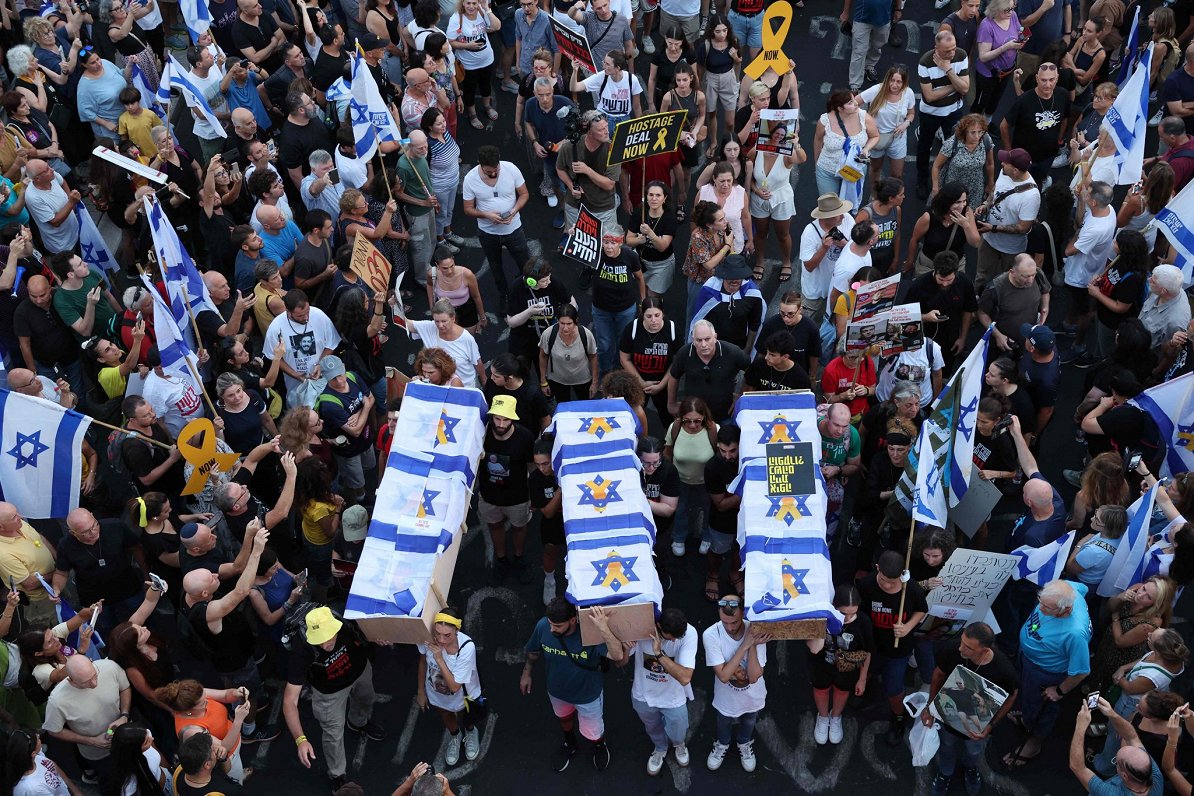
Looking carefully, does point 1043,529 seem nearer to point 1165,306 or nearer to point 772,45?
point 1165,306

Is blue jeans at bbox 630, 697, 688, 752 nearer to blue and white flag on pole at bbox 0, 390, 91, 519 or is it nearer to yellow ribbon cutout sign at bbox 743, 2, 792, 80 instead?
blue and white flag on pole at bbox 0, 390, 91, 519

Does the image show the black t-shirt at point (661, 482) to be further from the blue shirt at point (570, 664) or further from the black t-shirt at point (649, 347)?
the blue shirt at point (570, 664)

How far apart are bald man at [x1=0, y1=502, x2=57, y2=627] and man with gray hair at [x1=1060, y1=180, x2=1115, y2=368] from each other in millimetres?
9730

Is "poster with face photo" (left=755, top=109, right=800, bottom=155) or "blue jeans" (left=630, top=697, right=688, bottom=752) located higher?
"poster with face photo" (left=755, top=109, right=800, bottom=155)

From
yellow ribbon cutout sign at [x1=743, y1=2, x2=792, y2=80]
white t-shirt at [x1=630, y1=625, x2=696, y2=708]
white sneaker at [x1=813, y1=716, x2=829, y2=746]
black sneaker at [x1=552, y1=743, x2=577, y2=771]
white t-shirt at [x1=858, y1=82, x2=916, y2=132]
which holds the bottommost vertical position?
black sneaker at [x1=552, y1=743, x2=577, y2=771]

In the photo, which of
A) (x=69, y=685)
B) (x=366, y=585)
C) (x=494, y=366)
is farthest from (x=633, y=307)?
(x=69, y=685)

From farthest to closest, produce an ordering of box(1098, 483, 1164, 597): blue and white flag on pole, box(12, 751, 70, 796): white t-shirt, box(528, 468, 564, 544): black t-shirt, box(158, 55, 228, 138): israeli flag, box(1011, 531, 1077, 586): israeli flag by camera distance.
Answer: box(158, 55, 228, 138): israeli flag
box(528, 468, 564, 544): black t-shirt
box(1011, 531, 1077, 586): israeli flag
box(1098, 483, 1164, 597): blue and white flag on pole
box(12, 751, 70, 796): white t-shirt

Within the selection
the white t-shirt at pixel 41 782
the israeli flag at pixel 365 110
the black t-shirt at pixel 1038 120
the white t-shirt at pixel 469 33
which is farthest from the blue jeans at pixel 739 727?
the white t-shirt at pixel 469 33

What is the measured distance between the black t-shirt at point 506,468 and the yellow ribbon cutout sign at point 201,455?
2.07 metres

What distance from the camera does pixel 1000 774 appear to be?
9.43m

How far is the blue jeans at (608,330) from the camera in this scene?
39.5 feet

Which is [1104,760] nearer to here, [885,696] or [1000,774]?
[1000,774]

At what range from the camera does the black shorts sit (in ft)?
30.5

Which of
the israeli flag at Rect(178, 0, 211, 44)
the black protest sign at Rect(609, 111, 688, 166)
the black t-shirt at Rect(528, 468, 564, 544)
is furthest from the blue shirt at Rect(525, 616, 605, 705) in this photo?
the israeli flag at Rect(178, 0, 211, 44)
